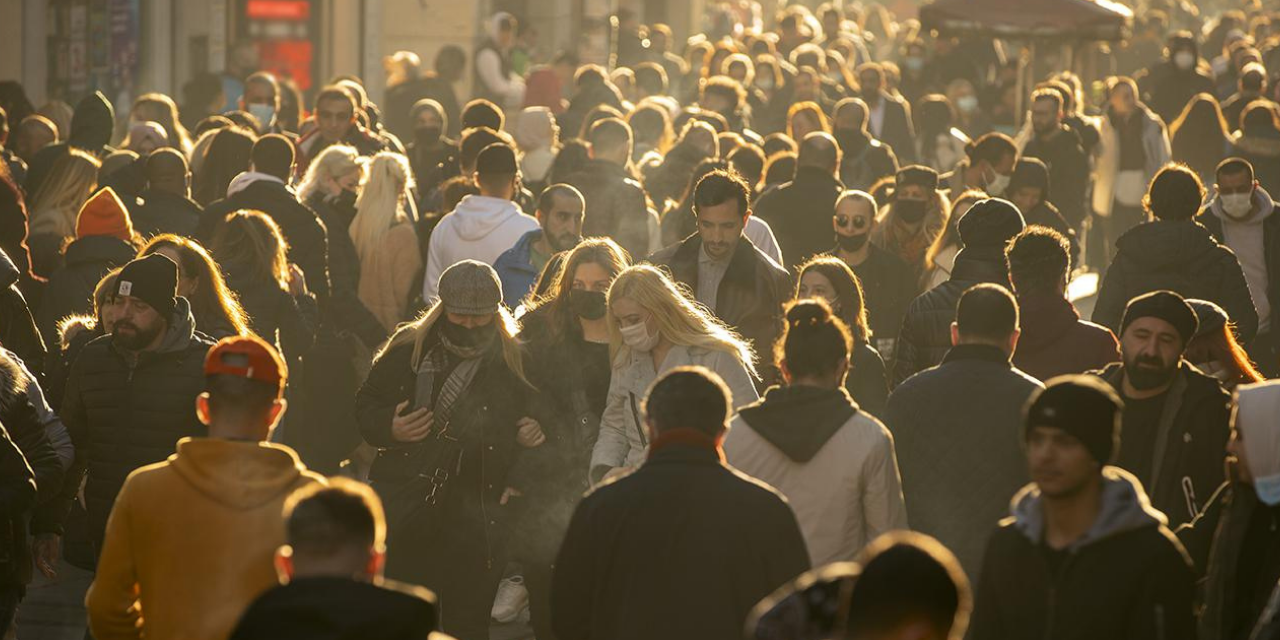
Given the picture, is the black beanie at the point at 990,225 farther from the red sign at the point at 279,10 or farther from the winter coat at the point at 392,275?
the red sign at the point at 279,10

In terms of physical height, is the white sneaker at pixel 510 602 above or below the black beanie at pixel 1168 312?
below

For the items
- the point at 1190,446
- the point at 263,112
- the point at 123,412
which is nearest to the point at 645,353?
the point at 123,412

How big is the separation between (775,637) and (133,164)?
31.3 ft

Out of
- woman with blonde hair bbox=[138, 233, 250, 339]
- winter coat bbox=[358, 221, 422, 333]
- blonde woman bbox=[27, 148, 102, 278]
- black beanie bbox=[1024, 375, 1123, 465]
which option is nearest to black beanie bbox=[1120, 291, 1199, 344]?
black beanie bbox=[1024, 375, 1123, 465]

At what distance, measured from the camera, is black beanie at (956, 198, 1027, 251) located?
966cm

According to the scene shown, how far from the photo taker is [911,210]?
40.4ft

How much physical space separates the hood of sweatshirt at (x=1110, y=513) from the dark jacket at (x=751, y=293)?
4.48 meters

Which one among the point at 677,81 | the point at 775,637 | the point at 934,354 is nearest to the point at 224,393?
the point at 775,637

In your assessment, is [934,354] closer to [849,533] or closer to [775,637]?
[849,533]

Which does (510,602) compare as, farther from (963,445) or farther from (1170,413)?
(1170,413)

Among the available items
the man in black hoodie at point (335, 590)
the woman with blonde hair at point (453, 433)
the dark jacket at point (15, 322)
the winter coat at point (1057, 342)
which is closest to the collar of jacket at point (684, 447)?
the man in black hoodie at point (335, 590)

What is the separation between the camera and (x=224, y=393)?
6.21 m

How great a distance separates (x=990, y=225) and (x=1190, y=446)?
227 cm

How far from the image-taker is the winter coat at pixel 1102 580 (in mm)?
5508
